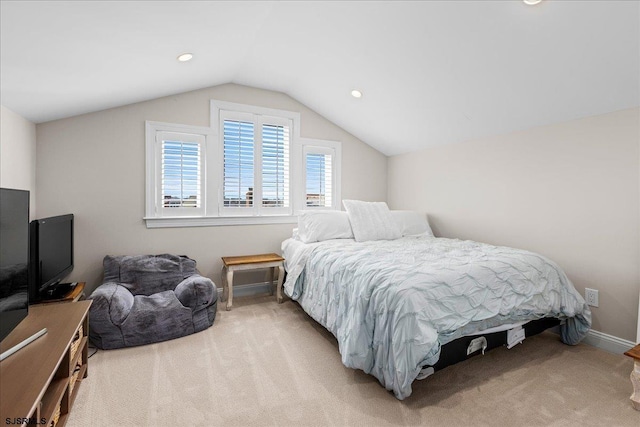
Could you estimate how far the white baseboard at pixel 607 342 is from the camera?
2322 mm

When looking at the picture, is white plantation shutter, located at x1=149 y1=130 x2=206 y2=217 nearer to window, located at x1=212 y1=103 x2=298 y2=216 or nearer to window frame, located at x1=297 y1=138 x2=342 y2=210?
window, located at x1=212 y1=103 x2=298 y2=216

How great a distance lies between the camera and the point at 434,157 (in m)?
3.94

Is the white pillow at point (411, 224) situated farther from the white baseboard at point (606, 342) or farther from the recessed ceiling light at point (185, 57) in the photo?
the recessed ceiling light at point (185, 57)

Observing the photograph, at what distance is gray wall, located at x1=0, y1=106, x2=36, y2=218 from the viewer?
7.14ft

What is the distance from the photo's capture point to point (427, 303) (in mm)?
1716

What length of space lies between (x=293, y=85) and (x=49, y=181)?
2.71m

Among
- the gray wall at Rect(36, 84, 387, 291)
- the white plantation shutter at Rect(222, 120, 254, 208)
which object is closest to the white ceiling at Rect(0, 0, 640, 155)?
the gray wall at Rect(36, 84, 387, 291)

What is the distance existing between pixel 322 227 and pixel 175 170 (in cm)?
177

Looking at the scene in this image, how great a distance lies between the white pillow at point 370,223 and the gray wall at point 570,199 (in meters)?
0.85

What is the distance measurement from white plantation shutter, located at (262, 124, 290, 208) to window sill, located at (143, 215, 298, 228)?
0.57ft

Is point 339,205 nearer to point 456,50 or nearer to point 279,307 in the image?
point 279,307

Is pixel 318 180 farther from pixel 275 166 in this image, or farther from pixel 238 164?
pixel 238 164

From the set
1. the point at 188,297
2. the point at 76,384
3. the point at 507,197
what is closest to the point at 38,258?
the point at 76,384

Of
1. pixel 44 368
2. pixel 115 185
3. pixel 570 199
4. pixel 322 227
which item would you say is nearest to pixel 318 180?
pixel 322 227
